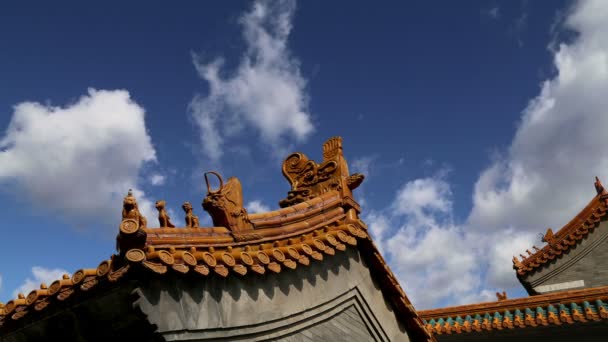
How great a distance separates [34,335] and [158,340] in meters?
1.89

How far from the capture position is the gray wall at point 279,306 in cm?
485

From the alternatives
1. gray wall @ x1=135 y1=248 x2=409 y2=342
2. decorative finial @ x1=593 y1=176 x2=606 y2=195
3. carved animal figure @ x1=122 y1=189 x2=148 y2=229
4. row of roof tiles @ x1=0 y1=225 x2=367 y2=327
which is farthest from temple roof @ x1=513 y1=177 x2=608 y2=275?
carved animal figure @ x1=122 y1=189 x2=148 y2=229

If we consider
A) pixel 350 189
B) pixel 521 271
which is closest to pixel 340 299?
pixel 350 189

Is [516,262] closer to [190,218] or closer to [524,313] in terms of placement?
[524,313]

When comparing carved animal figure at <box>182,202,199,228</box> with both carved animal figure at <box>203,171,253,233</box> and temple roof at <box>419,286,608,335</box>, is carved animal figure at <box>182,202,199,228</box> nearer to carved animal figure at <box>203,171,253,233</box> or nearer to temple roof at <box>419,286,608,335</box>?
carved animal figure at <box>203,171,253,233</box>

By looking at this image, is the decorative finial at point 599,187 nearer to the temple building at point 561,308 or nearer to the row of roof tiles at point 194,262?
the temple building at point 561,308

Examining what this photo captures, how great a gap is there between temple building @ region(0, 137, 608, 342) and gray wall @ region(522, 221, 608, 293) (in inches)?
469

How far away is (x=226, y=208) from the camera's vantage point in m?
5.80

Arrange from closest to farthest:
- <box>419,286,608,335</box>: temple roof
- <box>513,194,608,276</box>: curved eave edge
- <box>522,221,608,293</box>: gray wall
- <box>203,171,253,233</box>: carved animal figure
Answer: <box>203,171,253,233</box>: carved animal figure
<box>419,286,608,335</box>: temple roof
<box>522,221,608,293</box>: gray wall
<box>513,194,608,276</box>: curved eave edge

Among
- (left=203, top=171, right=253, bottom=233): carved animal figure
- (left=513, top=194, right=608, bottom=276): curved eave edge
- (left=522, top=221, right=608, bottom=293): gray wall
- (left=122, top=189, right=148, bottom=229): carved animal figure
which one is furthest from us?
(left=513, top=194, right=608, bottom=276): curved eave edge

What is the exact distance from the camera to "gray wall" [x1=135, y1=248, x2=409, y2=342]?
15.9ft

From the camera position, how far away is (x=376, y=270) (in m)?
7.55

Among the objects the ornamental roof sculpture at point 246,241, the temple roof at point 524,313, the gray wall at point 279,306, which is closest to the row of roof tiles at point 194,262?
the ornamental roof sculpture at point 246,241

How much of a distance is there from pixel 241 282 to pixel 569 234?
1582 cm
